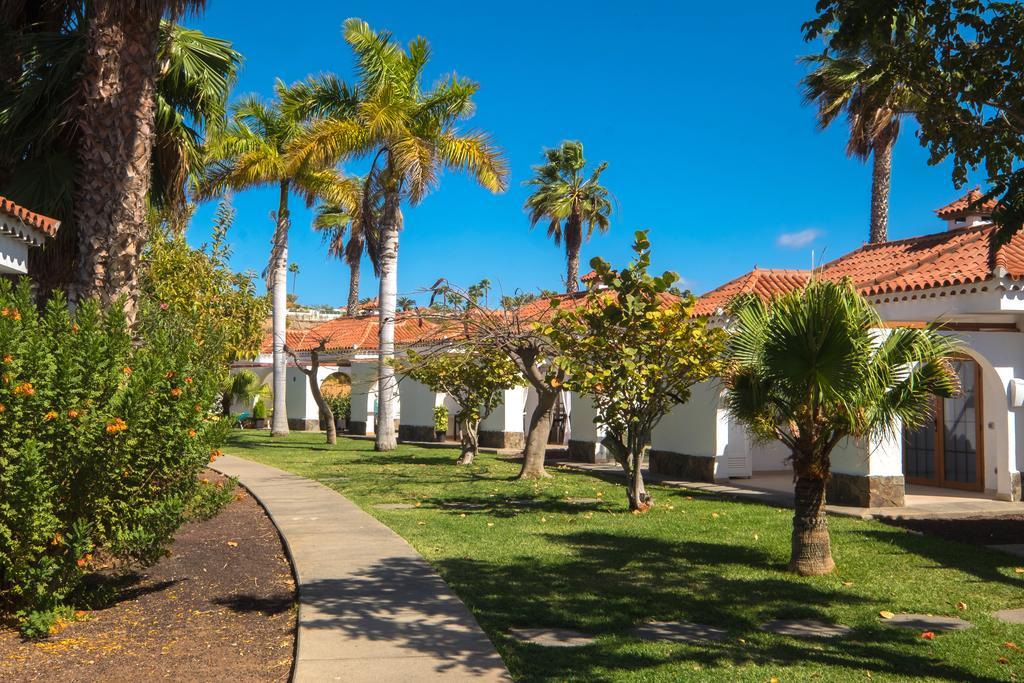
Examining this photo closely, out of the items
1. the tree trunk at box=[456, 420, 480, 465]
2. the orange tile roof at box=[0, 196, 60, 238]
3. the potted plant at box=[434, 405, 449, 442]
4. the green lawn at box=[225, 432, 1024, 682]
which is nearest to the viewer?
the green lawn at box=[225, 432, 1024, 682]

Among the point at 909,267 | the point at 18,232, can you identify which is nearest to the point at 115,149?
the point at 18,232

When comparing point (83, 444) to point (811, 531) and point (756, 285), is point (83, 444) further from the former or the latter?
point (756, 285)

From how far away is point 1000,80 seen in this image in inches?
287

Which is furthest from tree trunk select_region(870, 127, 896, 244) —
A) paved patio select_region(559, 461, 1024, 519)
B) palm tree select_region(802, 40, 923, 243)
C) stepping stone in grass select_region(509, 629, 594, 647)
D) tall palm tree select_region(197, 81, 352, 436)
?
stepping stone in grass select_region(509, 629, 594, 647)

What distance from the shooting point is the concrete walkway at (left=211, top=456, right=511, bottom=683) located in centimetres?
588

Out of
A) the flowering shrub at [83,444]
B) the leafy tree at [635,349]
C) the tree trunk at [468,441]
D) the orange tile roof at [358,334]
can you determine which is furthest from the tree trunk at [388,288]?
the flowering shrub at [83,444]

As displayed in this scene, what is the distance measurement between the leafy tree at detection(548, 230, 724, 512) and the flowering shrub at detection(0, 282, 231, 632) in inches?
256

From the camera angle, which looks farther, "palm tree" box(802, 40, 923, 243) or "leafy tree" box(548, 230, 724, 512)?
"palm tree" box(802, 40, 923, 243)

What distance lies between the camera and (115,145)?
10.5 metres

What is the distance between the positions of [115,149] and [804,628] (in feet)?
29.9

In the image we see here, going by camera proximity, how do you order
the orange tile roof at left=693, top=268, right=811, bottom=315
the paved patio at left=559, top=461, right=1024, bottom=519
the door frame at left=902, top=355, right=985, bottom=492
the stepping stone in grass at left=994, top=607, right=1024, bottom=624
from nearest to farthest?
the stepping stone in grass at left=994, top=607, right=1024, bottom=624, the paved patio at left=559, top=461, right=1024, bottom=519, the door frame at left=902, top=355, right=985, bottom=492, the orange tile roof at left=693, top=268, right=811, bottom=315

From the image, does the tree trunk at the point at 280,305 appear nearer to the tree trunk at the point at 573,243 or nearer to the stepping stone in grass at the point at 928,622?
the tree trunk at the point at 573,243

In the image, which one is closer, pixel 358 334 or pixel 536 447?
pixel 536 447

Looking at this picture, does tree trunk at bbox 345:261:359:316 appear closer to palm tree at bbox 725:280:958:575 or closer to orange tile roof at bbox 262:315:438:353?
orange tile roof at bbox 262:315:438:353
